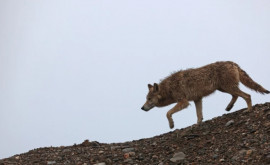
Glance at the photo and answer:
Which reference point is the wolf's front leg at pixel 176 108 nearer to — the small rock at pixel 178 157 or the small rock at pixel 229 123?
the small rock at pixel 229 123

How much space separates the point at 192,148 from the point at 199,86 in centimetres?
316

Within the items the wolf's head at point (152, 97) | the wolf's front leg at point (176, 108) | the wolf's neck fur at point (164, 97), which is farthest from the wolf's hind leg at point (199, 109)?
the wolf's head at point (152, 97)

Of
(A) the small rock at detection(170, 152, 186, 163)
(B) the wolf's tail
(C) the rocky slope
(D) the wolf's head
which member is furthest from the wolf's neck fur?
(A) the small rock at detection(170, 152, 186, 163)

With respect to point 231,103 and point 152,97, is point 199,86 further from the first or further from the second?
point 152,97

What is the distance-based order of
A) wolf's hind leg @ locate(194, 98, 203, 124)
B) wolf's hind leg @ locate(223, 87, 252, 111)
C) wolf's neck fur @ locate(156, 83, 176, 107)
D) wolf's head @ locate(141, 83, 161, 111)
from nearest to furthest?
wolf's hind leg @ locate(223, 87, 252, 111), wolf's hind leg @ locate(194, 98, 203, 124), wolf's neck fur @ locate(156, 83, 176, 107), wolf's head @ locate(141, 83, 161, 111)

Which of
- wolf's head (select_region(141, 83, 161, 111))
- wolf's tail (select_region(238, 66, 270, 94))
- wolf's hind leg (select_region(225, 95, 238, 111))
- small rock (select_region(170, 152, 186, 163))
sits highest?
wolf's head (select_region(141, 83, 161, 111))

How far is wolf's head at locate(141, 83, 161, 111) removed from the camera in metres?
16.8

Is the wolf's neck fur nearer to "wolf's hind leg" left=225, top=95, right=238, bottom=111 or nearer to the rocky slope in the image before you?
the rocky slope

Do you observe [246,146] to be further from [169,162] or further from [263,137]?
[169,162]

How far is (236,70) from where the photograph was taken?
15.5 meters

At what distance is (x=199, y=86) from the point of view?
15820mm

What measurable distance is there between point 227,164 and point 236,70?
16.0ft

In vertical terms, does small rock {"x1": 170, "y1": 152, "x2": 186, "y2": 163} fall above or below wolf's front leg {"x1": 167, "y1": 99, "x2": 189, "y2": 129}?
below

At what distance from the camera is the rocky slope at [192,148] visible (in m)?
12.2
